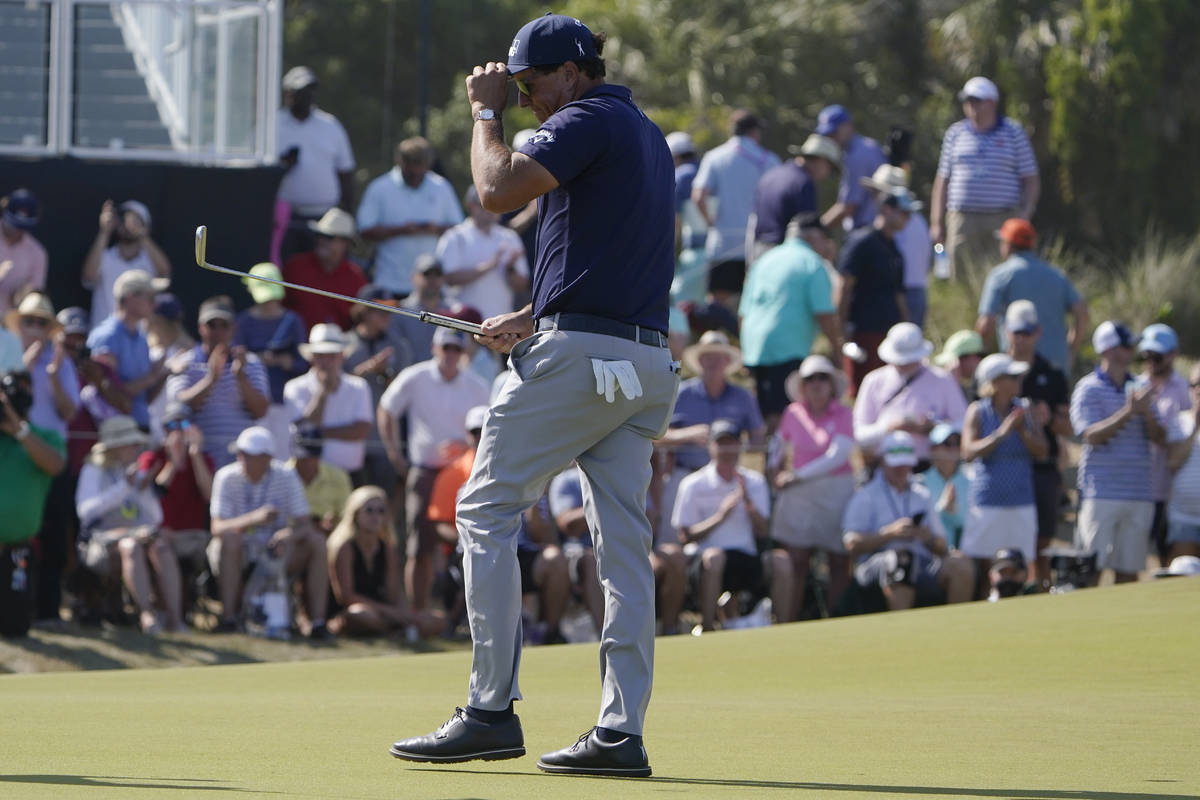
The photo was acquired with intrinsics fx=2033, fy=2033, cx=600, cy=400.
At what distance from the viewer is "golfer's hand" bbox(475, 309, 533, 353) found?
213 inches

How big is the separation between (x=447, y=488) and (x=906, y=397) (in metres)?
3.01

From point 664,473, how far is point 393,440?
1767 mm

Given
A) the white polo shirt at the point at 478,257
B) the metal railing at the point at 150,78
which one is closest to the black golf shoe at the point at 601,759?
the white polo shirt at the point at 478,257

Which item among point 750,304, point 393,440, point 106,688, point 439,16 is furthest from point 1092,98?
point 106,688

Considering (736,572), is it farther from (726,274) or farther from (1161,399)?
(726,274)

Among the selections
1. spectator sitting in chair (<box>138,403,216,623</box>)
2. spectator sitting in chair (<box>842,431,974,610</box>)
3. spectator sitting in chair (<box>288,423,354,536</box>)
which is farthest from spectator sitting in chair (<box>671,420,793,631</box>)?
spectator sitting in chair (<box>138,403,216,623</box>)

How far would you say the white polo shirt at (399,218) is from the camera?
15.1 metres

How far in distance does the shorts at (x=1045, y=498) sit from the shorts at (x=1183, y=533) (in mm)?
741

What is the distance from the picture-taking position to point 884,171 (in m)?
15.5

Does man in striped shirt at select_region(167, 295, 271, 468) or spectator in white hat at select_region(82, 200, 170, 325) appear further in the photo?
spectator in white hat at select_region(82, 200, 170, 325)

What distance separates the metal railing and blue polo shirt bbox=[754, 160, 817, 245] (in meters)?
3.68

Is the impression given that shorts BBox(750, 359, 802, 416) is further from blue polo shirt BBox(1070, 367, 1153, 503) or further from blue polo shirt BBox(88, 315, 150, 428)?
blue polo shirt BBox(88, 315, 150, 428)

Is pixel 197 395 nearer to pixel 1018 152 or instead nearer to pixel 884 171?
pixel 884 171

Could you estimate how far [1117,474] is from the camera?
41.5 ft
